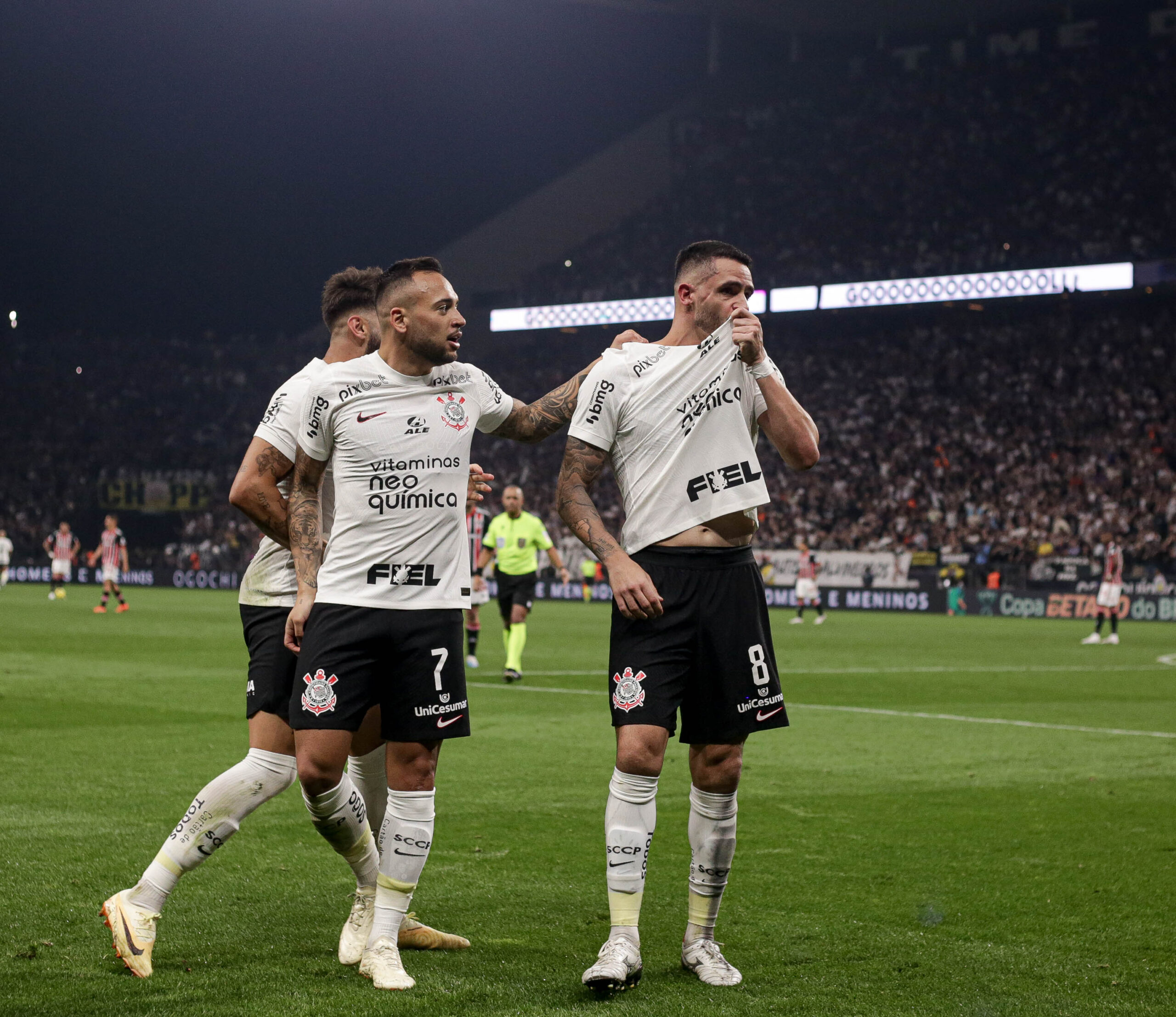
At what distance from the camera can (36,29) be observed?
1342 inches

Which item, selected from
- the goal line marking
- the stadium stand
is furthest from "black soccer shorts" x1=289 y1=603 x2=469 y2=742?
the stadium stand

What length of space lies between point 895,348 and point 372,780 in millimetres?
43942

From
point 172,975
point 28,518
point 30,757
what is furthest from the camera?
point 28,518

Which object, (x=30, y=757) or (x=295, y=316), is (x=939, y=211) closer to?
(x=295, y=316)

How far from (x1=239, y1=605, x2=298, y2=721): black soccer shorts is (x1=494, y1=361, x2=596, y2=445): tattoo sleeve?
1.09 meters

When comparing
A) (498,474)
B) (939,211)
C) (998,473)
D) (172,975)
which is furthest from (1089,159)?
(172,975)

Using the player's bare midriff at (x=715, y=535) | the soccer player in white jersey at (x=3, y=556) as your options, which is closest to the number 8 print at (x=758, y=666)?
the player's bare midriff at (x=715, y=535)

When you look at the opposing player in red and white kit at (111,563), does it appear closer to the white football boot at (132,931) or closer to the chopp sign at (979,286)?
the chopp sign at (979,286)

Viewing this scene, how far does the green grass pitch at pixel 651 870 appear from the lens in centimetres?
429

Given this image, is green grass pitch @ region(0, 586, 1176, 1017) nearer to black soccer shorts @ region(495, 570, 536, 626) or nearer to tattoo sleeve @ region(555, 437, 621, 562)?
tattoo sleeve @ region(555, 437, 621, 562)

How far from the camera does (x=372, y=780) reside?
520 cm

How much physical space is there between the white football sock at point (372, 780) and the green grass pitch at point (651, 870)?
0.45 meters

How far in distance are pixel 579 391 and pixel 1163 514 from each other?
1365 inches

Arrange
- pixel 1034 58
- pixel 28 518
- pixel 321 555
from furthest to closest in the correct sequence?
pixel 28 518 < pixel 1034 58 < pixel 321 555
